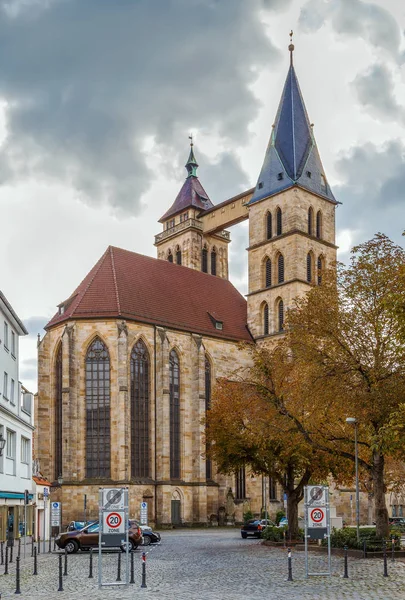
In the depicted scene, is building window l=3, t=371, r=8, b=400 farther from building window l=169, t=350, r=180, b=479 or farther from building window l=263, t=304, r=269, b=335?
building window l=263, t=304, r=269, b=335

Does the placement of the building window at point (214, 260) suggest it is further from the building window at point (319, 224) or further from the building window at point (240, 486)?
the building window at point (240, 486)

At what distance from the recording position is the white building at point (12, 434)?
35.5 m

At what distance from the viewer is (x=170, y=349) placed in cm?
6188

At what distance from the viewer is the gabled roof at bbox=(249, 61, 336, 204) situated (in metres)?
71.5

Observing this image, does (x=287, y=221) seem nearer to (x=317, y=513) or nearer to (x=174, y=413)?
(x=174, y=413)

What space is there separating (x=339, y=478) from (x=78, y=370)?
72.8 ft

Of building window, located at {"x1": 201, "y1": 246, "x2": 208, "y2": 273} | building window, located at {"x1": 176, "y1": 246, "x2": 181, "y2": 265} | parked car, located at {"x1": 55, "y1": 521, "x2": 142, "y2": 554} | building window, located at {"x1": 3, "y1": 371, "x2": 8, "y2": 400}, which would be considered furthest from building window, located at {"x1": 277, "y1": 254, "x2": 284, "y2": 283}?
parked car, located at {"x1": 55, "y1": 521, "x2": 142, "y2": 554}

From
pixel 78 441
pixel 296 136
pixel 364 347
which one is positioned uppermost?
pixel 296 136

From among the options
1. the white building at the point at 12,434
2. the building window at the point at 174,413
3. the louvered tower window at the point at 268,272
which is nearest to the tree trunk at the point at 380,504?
the white building at the point at 12,434

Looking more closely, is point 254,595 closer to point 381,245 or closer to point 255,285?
point 381,245

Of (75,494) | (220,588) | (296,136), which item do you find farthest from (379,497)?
(296,136)

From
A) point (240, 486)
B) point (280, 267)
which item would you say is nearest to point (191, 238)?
point (280, 267)

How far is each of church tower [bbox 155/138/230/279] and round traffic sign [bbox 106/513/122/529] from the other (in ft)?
204

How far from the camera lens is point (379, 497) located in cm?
2936
